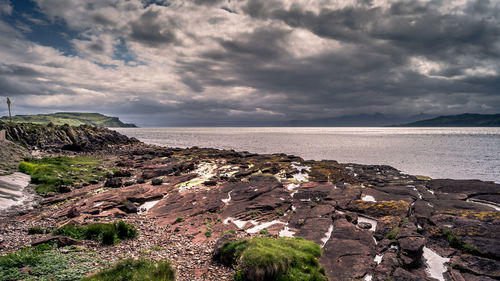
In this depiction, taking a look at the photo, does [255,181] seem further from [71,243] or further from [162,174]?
[71,243]

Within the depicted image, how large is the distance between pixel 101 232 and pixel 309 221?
45.6ft

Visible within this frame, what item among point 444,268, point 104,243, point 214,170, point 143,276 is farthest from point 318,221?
point 214,170

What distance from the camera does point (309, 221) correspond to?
55.3 ft

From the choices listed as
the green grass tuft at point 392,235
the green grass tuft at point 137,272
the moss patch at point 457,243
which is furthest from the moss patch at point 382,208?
the green grass tuft at point 137,272

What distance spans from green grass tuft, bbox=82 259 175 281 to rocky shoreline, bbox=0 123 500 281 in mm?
1291

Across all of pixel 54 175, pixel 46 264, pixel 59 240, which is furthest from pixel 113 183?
pixel 46 264

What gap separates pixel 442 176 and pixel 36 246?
54.2 m

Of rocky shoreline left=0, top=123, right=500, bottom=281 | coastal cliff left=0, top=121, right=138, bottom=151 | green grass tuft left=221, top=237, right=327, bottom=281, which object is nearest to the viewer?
green grass tuft left=221, top=237, right=327, bottom=281

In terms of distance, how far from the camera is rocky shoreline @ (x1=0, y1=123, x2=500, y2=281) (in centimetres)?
1107

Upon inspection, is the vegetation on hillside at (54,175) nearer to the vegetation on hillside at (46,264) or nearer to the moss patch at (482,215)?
the vegetation on hillside at (46,264)

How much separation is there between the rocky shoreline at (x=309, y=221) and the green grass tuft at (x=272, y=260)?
2.57ft

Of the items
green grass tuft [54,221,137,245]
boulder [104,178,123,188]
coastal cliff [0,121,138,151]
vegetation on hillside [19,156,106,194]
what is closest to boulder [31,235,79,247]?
green grass tuft [54,221,137,245]

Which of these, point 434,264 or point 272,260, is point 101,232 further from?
point 434,264

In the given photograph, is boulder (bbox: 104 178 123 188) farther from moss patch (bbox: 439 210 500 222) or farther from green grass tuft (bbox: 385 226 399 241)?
moss patch (bbox: 439 210 500 222)
